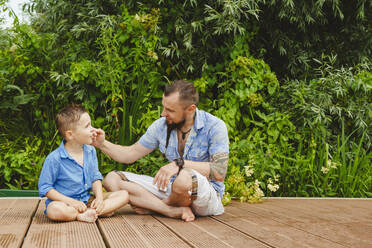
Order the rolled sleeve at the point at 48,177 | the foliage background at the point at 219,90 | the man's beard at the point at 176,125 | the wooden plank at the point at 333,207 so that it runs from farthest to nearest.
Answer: the foliage background at the point at 219,90 → the wooden plank at the point at 333,207 → the man's beard at the point at 176,125 → the rolled sleeve at the point at 48,177

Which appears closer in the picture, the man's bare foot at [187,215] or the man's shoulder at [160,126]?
the man's bare foot at [187,215]

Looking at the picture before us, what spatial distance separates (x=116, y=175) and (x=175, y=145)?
1.62 ft

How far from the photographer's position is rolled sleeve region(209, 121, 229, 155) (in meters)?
2.52

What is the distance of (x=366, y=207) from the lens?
10.8ft

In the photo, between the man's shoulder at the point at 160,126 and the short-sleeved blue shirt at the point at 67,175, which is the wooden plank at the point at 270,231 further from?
the short-sleeved blue shirt at the point at 67,175

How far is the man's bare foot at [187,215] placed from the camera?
2406mm

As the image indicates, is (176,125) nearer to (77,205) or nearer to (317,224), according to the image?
(77,205)

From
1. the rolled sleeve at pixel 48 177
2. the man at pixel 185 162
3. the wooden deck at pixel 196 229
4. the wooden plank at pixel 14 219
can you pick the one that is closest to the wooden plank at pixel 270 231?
the wooden deck at pixel 196 229

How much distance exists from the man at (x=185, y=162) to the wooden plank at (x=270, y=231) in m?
0.17

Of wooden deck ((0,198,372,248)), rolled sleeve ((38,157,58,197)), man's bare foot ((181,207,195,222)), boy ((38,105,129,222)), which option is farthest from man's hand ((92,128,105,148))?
man's bare foot ((181,207,195,222))

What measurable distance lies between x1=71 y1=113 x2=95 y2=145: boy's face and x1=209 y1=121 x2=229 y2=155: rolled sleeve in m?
0.82

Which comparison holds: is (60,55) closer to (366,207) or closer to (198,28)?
(198,28)

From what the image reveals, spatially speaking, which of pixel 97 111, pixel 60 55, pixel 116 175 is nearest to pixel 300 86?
pixel 97 111

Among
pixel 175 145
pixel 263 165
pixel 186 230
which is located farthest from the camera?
pixel 263 165
